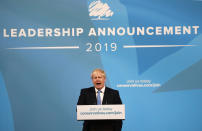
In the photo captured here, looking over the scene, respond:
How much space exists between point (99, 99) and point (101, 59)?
1.61 m

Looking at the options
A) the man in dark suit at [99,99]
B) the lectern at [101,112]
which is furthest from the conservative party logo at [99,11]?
the lectern at [101,112]

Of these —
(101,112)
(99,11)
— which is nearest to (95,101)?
(101,112)

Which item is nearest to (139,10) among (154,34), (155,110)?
(154,34)

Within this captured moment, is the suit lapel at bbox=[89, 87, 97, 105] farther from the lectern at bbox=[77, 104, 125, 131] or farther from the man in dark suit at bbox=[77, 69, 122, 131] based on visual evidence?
the lectern at bbox=[77, 104, 125, 131]

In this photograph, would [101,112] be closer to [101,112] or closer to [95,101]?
[101,112]

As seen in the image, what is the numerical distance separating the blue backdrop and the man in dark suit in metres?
1.44

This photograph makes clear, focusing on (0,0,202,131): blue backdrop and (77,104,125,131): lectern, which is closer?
(77,104,125,131): lectern

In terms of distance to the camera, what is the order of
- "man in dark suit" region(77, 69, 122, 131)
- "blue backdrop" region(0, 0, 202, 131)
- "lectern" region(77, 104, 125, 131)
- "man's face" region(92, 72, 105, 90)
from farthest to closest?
1. "blue backdrop" region(0, 0, 202, 131)
2. "man's face" region(92, 72, 105, 90)
3. "man in dark suit" region(77, 69, 122, 131)
4. "lectern" region(77, 104, 125, 131)

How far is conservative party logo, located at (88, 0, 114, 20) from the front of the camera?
4723 millimetres

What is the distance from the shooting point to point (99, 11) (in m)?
4.74

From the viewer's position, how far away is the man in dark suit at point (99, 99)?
A: 300 cm

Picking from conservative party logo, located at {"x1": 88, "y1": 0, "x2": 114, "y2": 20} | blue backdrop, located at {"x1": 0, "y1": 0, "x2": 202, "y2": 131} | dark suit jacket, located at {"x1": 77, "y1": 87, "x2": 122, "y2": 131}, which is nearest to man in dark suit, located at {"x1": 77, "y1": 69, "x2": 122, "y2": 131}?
dark suit jacket, located at {"x1": 77, "y1": 87, "x2": 122, "y2": 131}

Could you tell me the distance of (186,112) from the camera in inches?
183

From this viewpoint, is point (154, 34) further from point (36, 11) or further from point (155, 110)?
point (36, 11)
